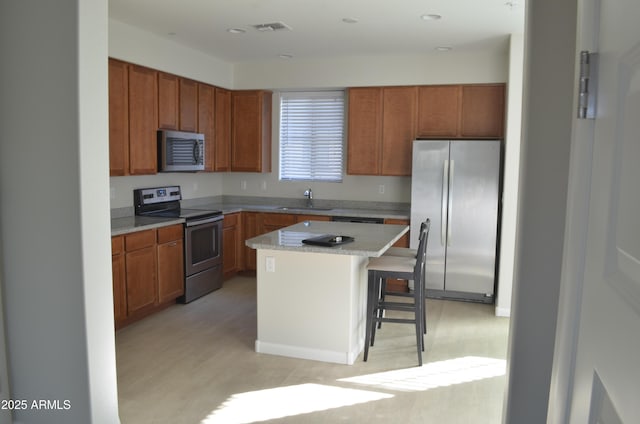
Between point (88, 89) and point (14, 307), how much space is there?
1.12 meters

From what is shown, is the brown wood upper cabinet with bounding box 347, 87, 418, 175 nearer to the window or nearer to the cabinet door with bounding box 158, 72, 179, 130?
the window

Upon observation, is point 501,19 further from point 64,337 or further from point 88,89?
point 64,337

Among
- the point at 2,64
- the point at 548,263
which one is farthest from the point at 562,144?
the point at 2,64

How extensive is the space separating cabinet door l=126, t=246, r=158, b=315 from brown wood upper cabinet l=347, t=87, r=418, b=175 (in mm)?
2606

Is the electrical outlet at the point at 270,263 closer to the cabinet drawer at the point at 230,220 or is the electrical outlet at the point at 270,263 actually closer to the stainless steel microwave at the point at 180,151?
the stainless steel microwave at the point at 180,151

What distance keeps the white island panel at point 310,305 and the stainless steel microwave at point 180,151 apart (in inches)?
75.8

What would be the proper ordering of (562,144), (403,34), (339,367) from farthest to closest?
1. (403,34)
2. (339,367)
3. (562,144)

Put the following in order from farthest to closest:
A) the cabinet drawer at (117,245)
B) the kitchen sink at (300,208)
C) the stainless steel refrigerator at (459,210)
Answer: the kitchen sink at (300,208)
the stainless steel refrigerator at (459,210)
the cabinet drawer at (117,245)

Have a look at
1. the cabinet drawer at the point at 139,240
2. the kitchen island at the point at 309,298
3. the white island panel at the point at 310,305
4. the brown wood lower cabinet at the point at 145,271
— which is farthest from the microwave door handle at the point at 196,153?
the white island panel at the point at 310,305

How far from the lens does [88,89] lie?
2.29m

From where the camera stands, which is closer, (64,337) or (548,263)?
(548,263)

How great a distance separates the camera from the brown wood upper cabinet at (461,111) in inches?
216

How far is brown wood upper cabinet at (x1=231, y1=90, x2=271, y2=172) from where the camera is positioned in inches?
253

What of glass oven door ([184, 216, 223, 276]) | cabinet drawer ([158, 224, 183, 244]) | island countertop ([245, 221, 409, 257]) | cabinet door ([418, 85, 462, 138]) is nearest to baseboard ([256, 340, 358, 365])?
island countertop ([245, 221, 409, 257])
